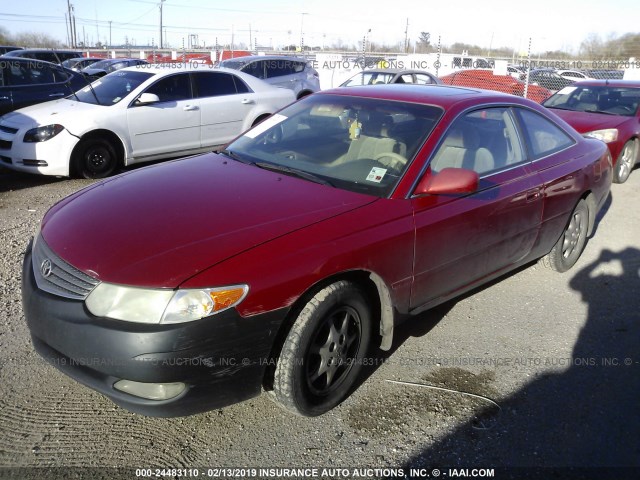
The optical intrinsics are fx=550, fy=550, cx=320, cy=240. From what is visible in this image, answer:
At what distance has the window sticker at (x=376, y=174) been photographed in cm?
320

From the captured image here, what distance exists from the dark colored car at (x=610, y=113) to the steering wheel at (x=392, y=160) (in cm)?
576

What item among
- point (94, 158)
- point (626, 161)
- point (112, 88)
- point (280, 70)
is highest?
point (280, 70)

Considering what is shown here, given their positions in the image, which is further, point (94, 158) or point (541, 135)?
point (94, 158)

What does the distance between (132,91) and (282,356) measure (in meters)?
6.18

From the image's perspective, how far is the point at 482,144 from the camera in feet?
12.3

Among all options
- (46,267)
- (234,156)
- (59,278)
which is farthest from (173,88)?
(59,278)

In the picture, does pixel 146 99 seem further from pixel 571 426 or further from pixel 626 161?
pixel 626 161

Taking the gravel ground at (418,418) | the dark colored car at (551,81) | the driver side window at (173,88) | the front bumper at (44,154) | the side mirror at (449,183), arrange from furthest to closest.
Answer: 1. the dark colored car at (551,81)
2. the driver side window at (173,88)
3. the front bumper at (44,154)
4. the side mirror at (449,183)
5. the gravel ground at (418,418)

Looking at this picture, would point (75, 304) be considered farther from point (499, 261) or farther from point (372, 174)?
point (499, 261)

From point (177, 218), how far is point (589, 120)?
25.0 feet

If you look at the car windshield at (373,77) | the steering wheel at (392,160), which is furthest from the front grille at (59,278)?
the car windshield at (373,77)

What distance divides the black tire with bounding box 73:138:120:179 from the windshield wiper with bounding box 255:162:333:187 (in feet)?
14.6

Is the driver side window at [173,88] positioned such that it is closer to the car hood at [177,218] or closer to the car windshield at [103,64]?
the car hood at [177,218]

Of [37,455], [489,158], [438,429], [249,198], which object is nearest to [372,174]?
[249,198]
